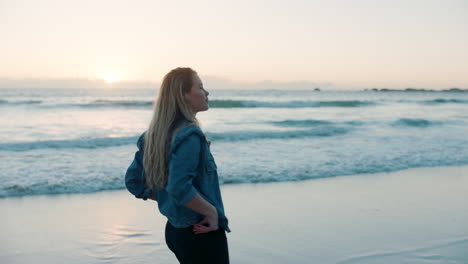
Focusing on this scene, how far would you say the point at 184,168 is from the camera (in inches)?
76.8

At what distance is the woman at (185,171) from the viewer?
Answer: 1975mm

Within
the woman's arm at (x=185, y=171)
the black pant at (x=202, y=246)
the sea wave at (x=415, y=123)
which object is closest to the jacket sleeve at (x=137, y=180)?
the black pant at (x=202, y=246)

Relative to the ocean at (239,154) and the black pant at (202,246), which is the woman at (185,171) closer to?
the black pant at (202,246)

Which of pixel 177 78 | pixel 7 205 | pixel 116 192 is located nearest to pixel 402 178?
pixel 116 192

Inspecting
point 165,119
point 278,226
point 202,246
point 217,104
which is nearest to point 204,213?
point 202,246

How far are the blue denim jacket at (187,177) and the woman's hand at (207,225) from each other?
0.03m

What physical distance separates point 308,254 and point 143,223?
205cm

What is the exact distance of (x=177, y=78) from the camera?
2.15 metres

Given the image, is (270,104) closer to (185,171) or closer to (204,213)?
(204,213)

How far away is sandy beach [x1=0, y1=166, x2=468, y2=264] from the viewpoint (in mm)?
4465

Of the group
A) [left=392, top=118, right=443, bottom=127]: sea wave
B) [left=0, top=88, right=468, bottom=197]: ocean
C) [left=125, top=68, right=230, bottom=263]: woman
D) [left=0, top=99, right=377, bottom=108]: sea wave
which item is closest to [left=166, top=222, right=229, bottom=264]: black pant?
[left=125, top=68, right=230, bottom=263]: woman

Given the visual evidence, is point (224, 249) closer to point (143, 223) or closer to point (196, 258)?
point (196, 258)

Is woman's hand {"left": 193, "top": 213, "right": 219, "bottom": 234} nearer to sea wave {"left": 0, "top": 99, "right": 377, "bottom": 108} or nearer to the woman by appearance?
the woman

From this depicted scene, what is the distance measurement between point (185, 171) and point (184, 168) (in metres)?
0.01
